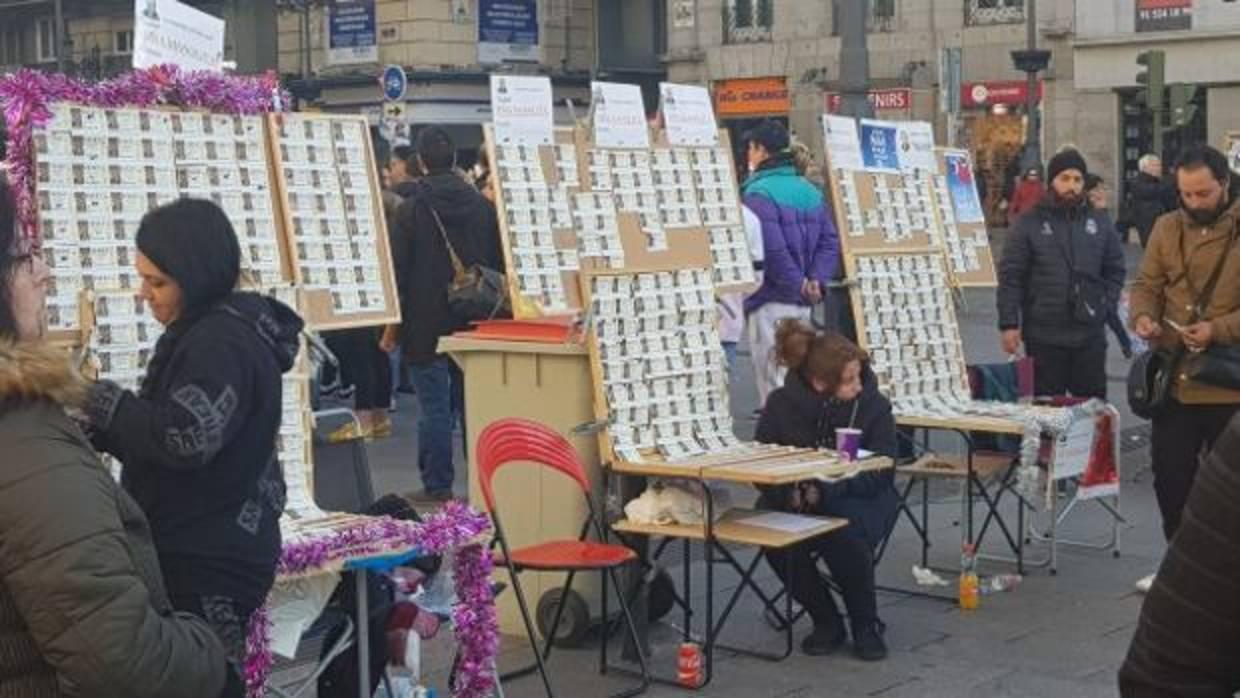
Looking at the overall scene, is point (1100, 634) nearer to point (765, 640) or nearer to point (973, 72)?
point (765, 640)

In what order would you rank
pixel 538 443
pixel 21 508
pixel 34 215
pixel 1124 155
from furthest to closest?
1. pixel 1124 155
2. pixel 538 443
3. pixel 34 215
4. pixel 21 508

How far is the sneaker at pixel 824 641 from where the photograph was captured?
6.72 meters

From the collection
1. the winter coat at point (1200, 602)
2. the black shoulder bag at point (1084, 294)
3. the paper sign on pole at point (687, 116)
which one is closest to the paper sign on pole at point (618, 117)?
the paper sign on pole at point (687, 116)

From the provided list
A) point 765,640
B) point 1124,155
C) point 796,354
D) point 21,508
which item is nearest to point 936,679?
point 765,640

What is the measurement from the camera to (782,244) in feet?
35.4

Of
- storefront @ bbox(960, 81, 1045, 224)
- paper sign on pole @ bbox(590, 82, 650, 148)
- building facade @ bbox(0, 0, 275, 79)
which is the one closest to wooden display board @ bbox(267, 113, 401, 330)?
paper sign on pole @ bbox(590, 82, 650, 148)

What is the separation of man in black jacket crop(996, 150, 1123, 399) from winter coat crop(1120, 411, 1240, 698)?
22.7 feet

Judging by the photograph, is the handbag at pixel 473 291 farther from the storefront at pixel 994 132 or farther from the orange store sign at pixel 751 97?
the orange store sign at pixel 751 97

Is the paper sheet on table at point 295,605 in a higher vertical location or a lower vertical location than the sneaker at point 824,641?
higher

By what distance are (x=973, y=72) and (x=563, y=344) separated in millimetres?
29320

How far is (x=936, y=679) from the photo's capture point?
639 centimetres

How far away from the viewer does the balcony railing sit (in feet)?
113

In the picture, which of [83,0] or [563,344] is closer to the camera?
[563,344]

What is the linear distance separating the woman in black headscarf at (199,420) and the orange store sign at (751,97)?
111 ft
